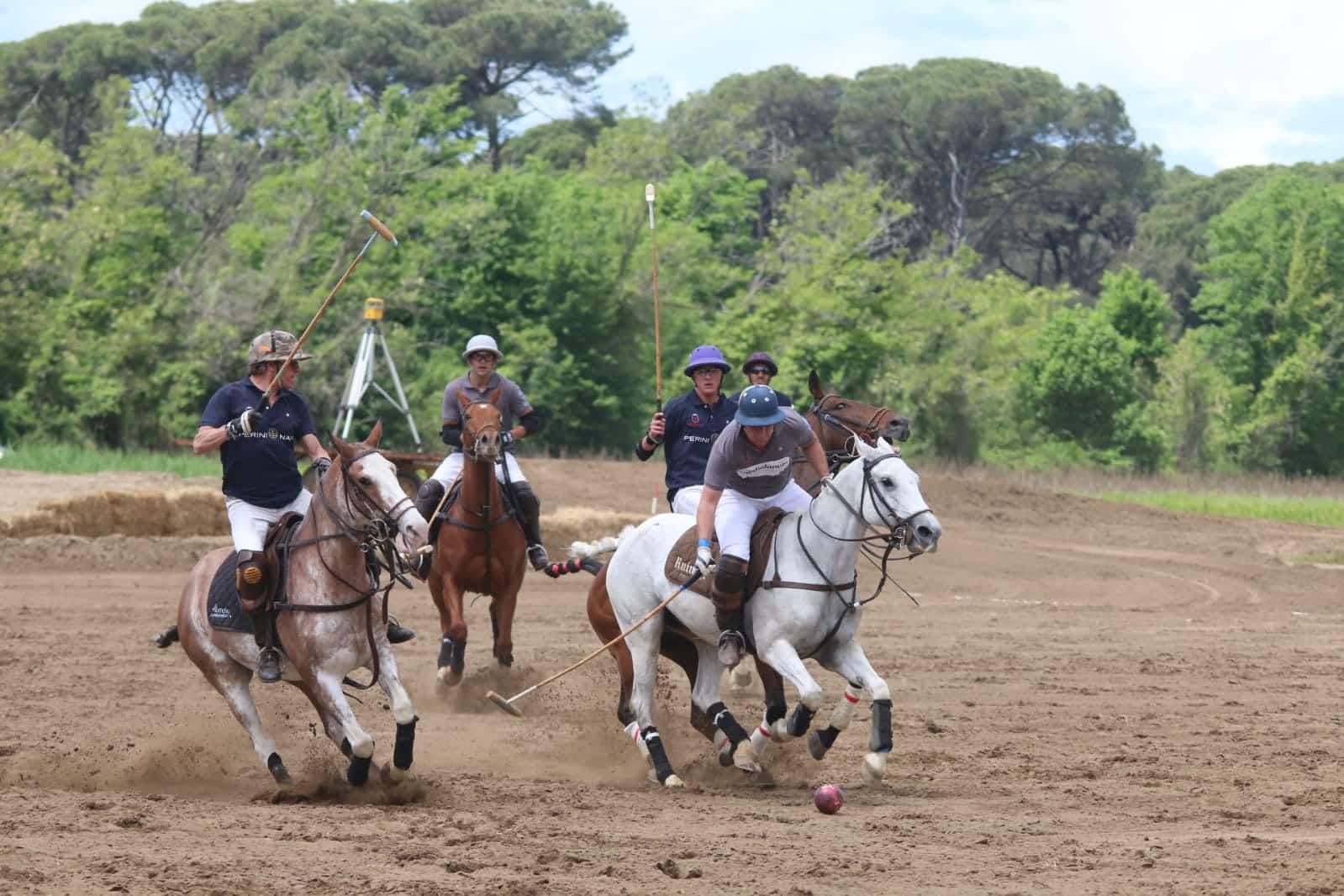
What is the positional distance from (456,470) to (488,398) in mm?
756

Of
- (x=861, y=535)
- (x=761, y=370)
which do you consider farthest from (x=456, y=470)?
(x=861, y=535)

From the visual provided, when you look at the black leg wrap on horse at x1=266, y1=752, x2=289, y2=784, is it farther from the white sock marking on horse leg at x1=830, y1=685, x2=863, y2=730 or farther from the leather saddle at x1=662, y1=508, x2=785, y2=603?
the white sock marking on horse leg at x1=830, y1=685, x2=863, y2=730

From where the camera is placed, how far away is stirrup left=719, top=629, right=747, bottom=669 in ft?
35.5

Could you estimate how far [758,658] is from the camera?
1117cm

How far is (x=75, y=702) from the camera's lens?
45.9 ft

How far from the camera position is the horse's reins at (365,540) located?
32.7 feet

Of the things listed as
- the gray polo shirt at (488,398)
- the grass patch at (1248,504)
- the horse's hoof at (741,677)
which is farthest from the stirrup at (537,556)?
the grass patch at (1248,504)

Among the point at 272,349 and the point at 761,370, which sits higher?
the point at 272,349

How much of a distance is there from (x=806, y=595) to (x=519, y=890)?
139 inches

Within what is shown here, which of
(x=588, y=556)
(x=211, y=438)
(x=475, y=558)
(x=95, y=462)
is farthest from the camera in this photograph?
(x=95, y=462)

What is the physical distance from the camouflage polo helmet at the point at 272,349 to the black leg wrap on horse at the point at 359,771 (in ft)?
8.22

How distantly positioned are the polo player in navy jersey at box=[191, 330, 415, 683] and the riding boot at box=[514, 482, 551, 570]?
3.45 meters

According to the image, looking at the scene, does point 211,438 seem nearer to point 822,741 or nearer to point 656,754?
point 656,754

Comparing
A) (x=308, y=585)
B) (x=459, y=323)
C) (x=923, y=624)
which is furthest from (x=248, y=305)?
(x=308, y=585)
